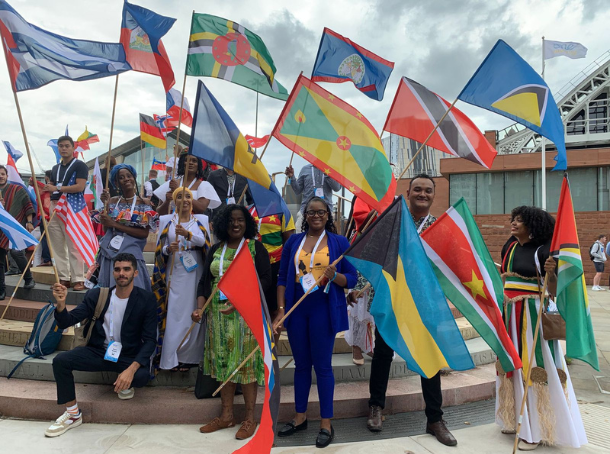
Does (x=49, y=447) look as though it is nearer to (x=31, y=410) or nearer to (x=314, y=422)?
(x=31, y=410)

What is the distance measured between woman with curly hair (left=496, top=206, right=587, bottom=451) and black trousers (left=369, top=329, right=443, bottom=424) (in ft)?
1.90

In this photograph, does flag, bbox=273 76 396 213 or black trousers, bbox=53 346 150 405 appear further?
flag, bbox=273 76 396 213

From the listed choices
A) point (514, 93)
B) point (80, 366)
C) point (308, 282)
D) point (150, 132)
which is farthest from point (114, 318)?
point (150, 132)

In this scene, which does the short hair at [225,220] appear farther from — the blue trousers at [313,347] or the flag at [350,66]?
the flag at [350,66]

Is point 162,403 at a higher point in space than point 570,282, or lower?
lower

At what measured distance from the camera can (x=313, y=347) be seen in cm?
345

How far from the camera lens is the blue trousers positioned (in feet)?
11.2

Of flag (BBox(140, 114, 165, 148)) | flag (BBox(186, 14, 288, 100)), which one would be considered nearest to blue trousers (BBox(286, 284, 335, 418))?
flag (BBox(186, 14, 288, 100))

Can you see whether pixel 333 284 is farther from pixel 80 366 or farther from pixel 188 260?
pixel 80 366

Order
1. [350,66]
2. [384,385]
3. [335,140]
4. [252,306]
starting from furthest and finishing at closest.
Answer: [350,66] < [335,140] < [384,385] < [252,306]

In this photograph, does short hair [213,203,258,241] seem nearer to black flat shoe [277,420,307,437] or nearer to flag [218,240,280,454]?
flag [218,240,280,454]

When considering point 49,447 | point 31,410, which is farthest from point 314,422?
point 31,410

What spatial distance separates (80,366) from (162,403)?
2.51 ft

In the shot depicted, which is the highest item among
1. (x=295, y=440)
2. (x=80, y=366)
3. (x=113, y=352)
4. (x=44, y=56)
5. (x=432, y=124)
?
(x=44, y=56)
